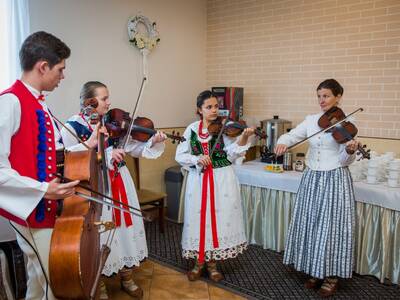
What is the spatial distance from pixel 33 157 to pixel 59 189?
201 millimetres

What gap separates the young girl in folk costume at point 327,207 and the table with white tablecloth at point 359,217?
1.26ft

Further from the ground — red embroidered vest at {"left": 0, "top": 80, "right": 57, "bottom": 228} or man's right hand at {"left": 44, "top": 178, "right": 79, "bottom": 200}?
red embroidered vest at {"left": 0, "top": 80, "right": 57, "bottom": 228}

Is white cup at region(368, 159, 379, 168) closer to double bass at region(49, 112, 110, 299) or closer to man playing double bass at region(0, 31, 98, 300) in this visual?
double bass at region(49, 112, 110, 299)

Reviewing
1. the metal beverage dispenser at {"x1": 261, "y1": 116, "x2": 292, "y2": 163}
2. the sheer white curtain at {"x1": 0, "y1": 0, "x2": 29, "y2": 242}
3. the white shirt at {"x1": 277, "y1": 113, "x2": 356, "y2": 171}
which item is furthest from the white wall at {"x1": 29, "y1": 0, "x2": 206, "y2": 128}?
the white shirt at {"x1": 277, "y1": 113, "x2": 356, "y2": 171}

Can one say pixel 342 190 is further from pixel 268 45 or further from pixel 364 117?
pixel 268 45

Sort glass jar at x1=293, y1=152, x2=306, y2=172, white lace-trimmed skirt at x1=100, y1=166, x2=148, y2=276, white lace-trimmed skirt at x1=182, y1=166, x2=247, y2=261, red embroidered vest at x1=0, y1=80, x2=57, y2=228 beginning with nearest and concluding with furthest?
red embroidered vest at x1=0, y1=80, x2=57, y2=228 < white lace-trimmed skirt at x1=100, y1=166, x2=148, y2=276 < white lace-trimmed skirt at x1=182, y1=166, x2=247, y2=261 < glass jar at x1=293, y1=152, x2=306, y2=172

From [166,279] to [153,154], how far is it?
3.17ft

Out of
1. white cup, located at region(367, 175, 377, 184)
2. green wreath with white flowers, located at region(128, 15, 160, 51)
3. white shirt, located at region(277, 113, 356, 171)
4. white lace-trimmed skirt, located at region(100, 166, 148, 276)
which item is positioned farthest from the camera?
green wreath with white flowers, located at region(128, 15, 160, 51)

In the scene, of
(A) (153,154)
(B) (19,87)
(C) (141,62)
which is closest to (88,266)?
(B) (19,87)

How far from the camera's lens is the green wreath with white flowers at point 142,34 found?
3.52 m

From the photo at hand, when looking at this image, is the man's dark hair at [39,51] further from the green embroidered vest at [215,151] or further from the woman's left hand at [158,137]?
the green embroidered vest at [215,151]

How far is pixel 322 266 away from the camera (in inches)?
92.1

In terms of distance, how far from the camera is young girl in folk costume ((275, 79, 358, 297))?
91.0 inches

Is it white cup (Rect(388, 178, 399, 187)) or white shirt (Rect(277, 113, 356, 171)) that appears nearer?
white shirt (Rect(277, 113, 356, 171))
